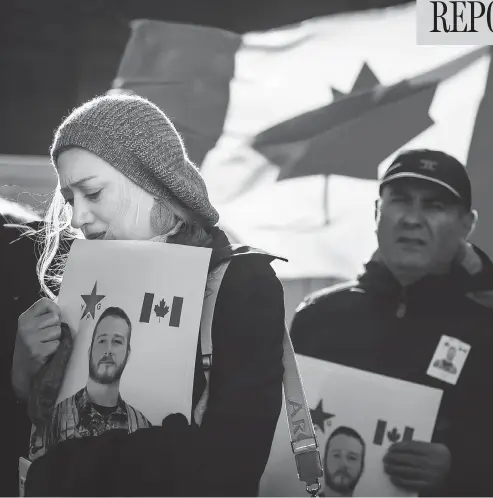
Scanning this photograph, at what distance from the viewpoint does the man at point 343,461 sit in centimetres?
222

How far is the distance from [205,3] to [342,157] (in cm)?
71

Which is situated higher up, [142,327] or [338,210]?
[338,210]

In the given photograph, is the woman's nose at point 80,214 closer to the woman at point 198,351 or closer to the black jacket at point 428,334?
the woman at point 198,351

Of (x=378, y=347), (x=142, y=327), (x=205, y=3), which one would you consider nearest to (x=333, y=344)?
(x=378, y=347)

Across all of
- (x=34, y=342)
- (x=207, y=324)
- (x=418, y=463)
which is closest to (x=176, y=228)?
(x=207, y=324)

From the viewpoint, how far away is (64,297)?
150 centimetres

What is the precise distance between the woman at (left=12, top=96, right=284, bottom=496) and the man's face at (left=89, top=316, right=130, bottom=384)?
81 millimetres

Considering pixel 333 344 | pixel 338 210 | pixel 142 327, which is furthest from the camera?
pixel 338 210

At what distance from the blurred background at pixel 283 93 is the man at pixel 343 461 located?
0.44 metres

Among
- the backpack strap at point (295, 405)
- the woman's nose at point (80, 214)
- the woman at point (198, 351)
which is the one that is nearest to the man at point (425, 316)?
the backpack strap at point (295, 405)

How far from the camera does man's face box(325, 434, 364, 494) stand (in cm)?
222

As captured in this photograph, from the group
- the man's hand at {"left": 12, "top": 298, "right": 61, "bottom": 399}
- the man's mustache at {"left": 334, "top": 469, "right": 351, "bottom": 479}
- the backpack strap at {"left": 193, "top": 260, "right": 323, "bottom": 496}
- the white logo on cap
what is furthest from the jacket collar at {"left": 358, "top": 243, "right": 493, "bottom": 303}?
the man's hand at {"left": 12, "top": 298, "right": 61, "bottom": 399}

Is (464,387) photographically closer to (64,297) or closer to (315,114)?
(315,114)

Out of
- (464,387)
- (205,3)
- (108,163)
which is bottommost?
(464,387)
